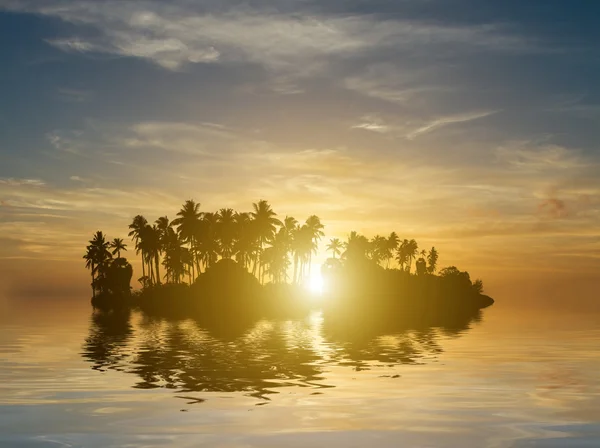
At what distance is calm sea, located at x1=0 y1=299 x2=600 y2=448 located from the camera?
16.1 meters

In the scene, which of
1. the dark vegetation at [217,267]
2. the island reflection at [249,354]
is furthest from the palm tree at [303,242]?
the island reflection at [249,354]

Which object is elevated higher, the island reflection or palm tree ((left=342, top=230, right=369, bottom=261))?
palm tree ((left=342, top=230, right=369, bottom=261))

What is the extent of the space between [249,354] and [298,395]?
48.6 feet

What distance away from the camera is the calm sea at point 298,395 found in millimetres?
16094

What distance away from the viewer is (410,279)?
177000mm

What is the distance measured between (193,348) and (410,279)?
142 metres

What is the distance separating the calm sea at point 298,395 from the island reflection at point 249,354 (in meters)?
0.10

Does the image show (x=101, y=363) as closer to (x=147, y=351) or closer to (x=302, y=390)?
(x=147, y=351)

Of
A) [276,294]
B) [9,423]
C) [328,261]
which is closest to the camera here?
[9,423]

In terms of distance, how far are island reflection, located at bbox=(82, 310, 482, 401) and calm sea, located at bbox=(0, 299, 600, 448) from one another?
100 mm

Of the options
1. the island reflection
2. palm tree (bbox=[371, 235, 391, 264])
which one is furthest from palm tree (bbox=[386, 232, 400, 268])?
the island reflection

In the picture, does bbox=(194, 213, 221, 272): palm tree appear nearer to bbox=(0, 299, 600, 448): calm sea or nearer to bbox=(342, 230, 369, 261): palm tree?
bbox=(342, 230, 369, 261): palm tree

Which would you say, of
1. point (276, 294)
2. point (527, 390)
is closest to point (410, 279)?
point (276, 294)

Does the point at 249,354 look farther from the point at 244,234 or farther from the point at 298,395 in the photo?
the point at 244,234
